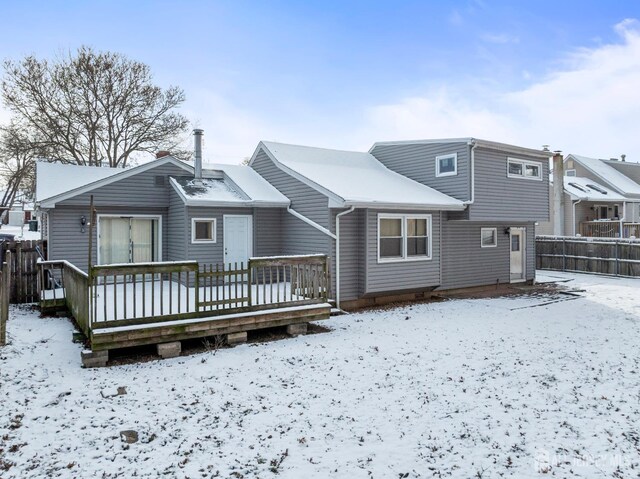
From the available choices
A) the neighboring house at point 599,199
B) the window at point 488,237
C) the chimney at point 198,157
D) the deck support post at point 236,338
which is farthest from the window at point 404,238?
the neighboring house at point 599,199

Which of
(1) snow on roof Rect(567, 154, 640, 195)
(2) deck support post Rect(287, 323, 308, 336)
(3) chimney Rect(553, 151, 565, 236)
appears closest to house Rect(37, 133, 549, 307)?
(2) deck support post Rect(287, 323, 308, 336)

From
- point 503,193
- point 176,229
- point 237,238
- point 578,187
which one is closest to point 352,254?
point 237,238

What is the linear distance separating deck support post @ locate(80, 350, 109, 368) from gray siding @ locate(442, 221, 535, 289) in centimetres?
1016

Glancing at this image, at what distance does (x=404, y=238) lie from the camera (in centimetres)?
1251

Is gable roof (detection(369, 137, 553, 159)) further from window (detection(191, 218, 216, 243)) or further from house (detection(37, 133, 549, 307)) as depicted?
window (detection(191, 218, 216, 243))

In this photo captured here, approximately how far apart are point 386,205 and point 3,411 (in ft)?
29.0

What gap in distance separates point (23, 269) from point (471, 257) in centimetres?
1284

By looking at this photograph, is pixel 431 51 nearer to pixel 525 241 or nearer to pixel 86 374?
pixel 525 241

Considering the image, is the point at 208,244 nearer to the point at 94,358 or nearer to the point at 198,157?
the point at 198,157

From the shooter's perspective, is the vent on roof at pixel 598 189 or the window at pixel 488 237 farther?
the vent on roof at pixel 598 189

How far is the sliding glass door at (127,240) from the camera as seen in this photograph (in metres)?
13.3

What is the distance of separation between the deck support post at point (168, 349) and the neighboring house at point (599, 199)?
24237 millimetres

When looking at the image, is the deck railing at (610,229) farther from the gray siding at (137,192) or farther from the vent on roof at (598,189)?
the gray siding at (137,192)

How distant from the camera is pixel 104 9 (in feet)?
46.0
